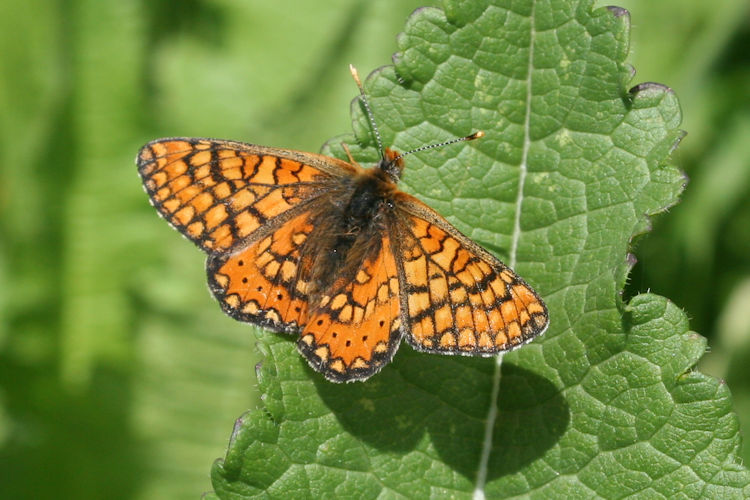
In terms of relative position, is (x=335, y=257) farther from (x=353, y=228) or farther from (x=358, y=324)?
(x=358, y=324)

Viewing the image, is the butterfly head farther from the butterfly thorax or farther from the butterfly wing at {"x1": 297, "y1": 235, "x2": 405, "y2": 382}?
the butterfly wing at {"x1": 297, "y1": 235, "x2": 405, "y2": 382}

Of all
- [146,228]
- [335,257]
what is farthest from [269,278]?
[146,228]

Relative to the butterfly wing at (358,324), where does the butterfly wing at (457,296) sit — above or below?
above

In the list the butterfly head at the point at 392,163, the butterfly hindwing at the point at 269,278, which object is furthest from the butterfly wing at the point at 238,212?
the butterfly head at the point at 392,163

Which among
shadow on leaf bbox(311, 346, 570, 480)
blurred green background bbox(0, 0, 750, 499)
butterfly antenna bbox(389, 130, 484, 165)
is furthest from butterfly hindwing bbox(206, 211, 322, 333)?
blurred green background bbox(0, 0, 750, 499)

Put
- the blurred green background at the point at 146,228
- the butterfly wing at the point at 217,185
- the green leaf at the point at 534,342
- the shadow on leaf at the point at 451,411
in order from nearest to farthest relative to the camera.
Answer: the green leaf at the point at 534,342
the shadow on leaf at the point at 451,411
the butterfly wing at the point at 217,185
the blurred green background at the point at 146,228

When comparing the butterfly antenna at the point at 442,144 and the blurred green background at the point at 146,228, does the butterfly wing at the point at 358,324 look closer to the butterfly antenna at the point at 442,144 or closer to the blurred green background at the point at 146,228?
the butterfly antenna at the point at 442,144

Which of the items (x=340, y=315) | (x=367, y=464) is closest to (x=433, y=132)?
(x=340, y=315)
